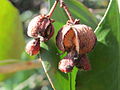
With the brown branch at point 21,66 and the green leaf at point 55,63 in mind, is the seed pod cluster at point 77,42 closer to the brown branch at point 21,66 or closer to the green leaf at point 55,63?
the green leaf at point 55,63

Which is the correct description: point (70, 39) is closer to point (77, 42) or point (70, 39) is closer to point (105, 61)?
point (77, 42)

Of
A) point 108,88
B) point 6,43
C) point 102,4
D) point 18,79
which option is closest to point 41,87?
point 18,79

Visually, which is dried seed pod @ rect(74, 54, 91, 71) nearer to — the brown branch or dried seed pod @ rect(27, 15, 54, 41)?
dried seed pod @ rect(27, 15, 54, 41)

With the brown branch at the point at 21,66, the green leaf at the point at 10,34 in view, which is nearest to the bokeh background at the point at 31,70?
→ the green leaf at the point at 10,34

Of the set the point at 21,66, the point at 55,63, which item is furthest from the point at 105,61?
the point at 21,66

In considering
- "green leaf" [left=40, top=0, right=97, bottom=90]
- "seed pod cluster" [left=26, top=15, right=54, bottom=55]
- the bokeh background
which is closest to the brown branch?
the bokeh background

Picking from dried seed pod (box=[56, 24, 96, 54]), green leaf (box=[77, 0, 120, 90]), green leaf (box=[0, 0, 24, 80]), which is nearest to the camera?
dried seed pod (box=[56, 24, 96, 54])
